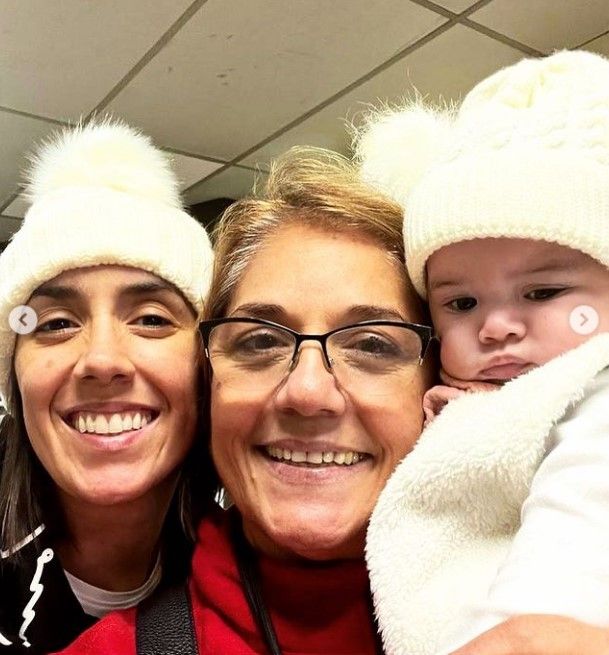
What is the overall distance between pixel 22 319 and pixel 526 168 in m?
0.90

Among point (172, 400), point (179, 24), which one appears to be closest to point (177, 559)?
point (172, 400)

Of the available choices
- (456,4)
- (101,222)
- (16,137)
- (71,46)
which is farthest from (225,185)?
(101,222)

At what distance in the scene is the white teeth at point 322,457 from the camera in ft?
3.11

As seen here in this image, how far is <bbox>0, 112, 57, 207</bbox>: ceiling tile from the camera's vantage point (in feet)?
10.6

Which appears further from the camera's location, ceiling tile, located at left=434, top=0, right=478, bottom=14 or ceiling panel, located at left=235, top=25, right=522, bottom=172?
ceiling panel, located at left=235, top=25, right=522, bottom=172

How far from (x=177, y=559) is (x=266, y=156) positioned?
278 cm

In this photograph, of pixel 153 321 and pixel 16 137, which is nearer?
pixel 153 321

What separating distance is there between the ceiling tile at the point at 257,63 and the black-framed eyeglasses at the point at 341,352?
5.76ft

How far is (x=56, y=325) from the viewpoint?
49.6 inches

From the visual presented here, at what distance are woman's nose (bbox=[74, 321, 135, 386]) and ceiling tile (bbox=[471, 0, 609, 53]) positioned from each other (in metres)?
1.96

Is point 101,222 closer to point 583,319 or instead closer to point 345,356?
point 345,356

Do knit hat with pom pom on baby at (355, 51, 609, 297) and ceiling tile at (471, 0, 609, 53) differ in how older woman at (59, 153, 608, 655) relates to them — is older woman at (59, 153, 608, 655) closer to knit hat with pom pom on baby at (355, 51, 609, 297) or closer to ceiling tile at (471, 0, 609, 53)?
knit hat with pom pom on baby at (355, 51, 609, 297)

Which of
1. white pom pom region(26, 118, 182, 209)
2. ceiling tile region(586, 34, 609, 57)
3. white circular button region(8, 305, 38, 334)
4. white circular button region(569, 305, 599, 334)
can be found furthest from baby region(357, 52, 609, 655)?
ceiling tile region(586, 34, 609, 57)

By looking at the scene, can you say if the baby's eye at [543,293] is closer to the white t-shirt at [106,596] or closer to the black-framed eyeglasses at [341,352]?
the black-framed eyeglasses at [341,352]
